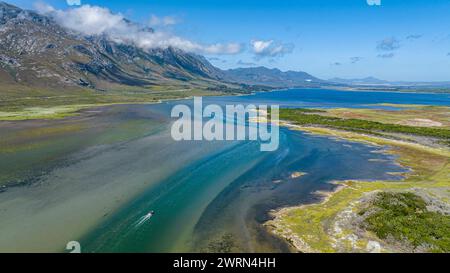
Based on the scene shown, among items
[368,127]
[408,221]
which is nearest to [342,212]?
[408,221]

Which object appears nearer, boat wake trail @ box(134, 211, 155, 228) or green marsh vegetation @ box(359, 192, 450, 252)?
green marsh vegetation @ box(359, 192, 450, 252)

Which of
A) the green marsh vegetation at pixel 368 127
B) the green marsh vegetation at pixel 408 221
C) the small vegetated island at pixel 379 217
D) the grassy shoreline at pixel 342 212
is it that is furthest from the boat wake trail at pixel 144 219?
the green marsh vegetation at pixel 368 127

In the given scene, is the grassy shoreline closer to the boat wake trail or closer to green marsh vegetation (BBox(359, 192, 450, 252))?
green marsh vegetation (BBox(359, 192, 450, 252))

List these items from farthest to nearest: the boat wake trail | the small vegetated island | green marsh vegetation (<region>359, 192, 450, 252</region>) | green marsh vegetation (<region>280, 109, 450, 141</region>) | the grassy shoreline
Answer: green marsh vegetation (<region>280, 109, 450, 141</region>), the boat wake trail, the grassy shoreline, the small vegetated island, green marsh vegetation (<region>359, 192, 450, 252</region>)

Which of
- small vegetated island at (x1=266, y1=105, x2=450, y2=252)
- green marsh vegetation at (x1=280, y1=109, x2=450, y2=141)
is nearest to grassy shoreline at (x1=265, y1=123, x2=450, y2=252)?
small vegetated island at (x1=266, y1=105, x2=450, y2=252)

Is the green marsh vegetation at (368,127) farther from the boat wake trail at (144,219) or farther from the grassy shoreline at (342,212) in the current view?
the boat wake trail at (144,219)

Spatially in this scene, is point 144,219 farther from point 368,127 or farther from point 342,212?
point 368,127

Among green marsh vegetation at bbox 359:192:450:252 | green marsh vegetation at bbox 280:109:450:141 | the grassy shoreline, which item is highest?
green marsh vegetation at bbox 280:109:450:141

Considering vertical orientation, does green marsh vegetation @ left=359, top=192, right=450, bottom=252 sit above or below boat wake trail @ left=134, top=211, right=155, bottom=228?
above
